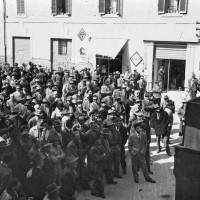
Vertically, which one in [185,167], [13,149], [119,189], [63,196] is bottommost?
[119,189]

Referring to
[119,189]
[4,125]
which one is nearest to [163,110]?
[119,189]

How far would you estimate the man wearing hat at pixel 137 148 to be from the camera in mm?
9625

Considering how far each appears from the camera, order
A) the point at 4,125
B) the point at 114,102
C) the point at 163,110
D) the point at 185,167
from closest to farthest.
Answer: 1. the point at 185,167
2. the point at 4,125
3. the point at 163,110
4. the point at 114,102

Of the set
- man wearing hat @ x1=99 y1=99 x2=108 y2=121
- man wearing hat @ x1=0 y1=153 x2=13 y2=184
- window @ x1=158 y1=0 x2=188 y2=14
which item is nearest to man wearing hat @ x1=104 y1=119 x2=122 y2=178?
man wearing hat @ x1=99 y1=99 x2=108 y2=121

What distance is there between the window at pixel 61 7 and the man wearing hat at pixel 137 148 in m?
16.6

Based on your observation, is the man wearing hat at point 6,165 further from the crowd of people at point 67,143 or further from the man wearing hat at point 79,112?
the man wearing hat at point 79,112

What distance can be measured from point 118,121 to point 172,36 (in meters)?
12.0

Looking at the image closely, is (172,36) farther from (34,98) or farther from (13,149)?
(13,149)

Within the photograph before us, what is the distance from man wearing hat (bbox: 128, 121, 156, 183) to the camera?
31.6ft

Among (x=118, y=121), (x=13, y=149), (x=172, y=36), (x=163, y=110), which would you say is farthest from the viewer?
(x=172, y=36)

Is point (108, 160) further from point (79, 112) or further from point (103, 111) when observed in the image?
point (103, 111)

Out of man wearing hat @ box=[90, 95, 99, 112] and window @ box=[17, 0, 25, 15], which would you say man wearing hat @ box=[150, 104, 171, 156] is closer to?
man wearing hat @ box=[90, 95, 99, 112]

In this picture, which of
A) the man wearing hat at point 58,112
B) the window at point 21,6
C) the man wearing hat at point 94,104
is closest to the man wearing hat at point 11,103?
the man wearing hat at point 58,112

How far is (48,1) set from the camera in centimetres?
2525
